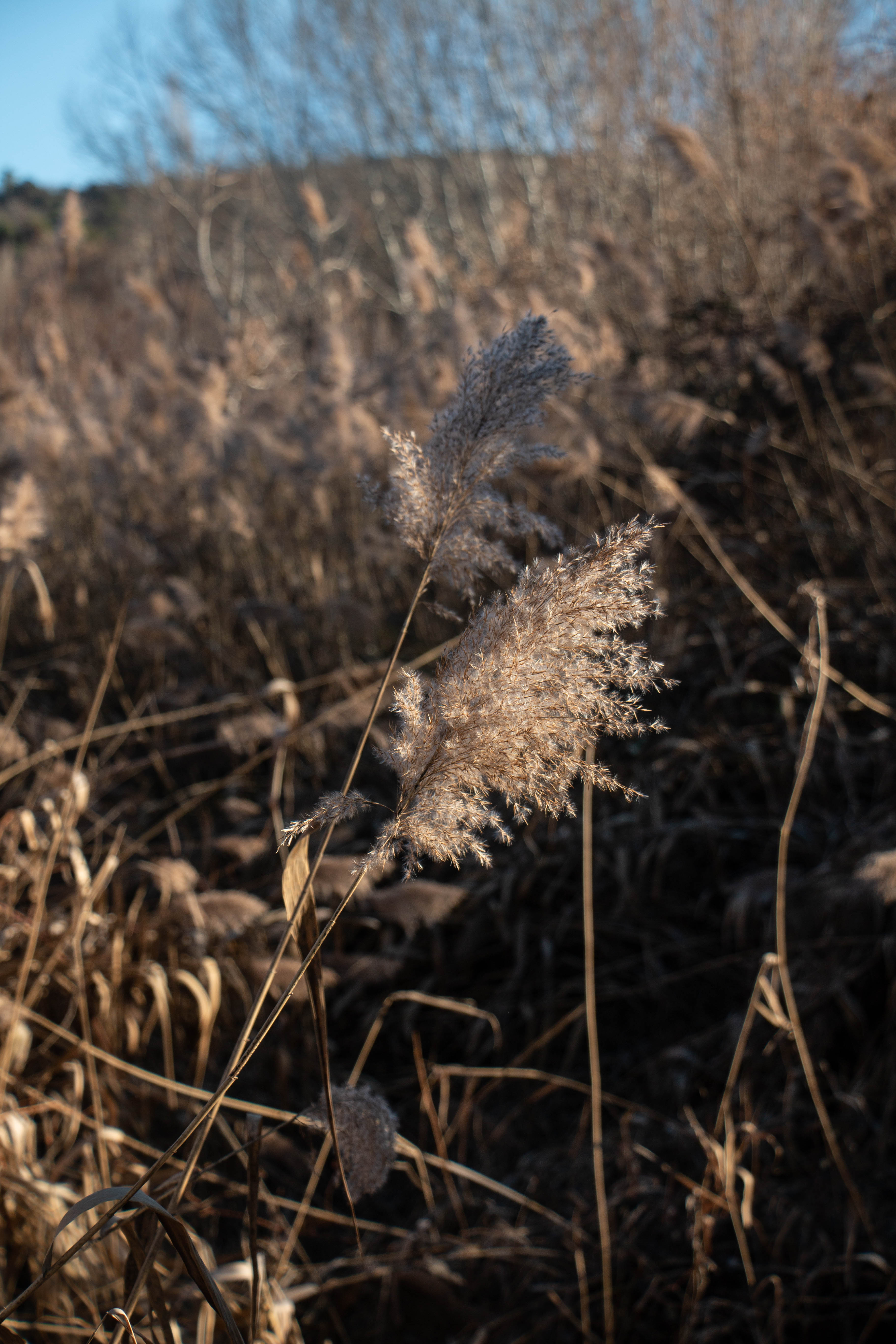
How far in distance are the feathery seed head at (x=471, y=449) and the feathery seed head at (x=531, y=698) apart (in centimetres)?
11

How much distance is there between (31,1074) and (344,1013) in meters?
0.82

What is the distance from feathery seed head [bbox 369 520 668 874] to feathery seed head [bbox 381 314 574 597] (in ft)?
0.36

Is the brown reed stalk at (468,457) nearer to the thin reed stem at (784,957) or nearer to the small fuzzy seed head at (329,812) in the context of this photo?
the small fuzzy seed head at (329,812)

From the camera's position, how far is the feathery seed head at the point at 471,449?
725mm

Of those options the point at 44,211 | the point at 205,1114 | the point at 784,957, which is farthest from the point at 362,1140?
the point at 44,211

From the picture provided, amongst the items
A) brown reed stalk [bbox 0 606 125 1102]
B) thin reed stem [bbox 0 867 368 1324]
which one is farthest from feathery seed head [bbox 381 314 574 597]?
brown reed stalk [bbox 0 606 125 1102]

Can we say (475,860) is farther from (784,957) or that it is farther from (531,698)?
(531,698)

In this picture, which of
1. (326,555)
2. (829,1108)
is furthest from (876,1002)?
(326,555)

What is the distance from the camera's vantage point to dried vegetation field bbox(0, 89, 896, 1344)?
1613mm

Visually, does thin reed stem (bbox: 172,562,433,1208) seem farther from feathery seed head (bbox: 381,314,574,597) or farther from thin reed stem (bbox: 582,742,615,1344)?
thin reed stem (bbox: 582,742,615,1344)

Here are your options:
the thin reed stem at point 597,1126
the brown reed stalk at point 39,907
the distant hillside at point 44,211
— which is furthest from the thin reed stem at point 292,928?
the distant hillside at point 44,211

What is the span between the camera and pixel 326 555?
4.48 m

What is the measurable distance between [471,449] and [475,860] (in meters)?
1.97

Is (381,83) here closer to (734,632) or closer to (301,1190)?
(734,632)
